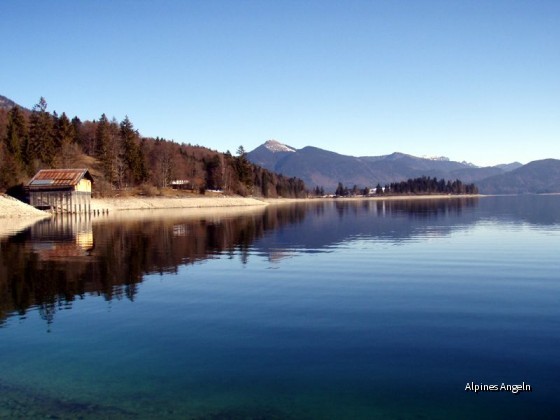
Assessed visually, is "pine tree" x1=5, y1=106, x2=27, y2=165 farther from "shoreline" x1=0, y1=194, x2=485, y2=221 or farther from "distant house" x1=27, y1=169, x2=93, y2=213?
"shoreline" x1=0, y1=194, x2=485, y2=221

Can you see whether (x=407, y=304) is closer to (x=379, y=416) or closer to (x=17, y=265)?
(x=379, y=416)

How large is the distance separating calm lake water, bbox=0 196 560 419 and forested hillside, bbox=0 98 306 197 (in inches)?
3249

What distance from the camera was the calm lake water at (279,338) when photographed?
31.6 ft

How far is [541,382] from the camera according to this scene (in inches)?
404

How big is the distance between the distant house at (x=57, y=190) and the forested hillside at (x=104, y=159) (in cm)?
717

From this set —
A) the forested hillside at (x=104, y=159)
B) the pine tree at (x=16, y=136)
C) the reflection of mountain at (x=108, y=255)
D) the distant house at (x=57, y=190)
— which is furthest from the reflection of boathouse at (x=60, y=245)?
the pine tree at (x=16, y=136)

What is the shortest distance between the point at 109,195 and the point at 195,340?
105178mm

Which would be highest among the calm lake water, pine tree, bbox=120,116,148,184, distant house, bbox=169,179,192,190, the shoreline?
pine tree, bbox=120,116,148,184

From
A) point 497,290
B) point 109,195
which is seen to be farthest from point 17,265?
point 109,195

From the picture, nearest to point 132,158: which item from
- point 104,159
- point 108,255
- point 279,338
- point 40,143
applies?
point 104,159

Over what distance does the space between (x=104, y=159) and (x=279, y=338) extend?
414ft

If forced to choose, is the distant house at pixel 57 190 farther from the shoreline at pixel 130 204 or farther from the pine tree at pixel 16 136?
the pine tree at pixel 16 136

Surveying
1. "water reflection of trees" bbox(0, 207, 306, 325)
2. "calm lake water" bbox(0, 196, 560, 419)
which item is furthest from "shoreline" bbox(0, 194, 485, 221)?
"calm lake water" bbox(0, 196, 560, 419)

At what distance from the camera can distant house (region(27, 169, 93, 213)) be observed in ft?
287
